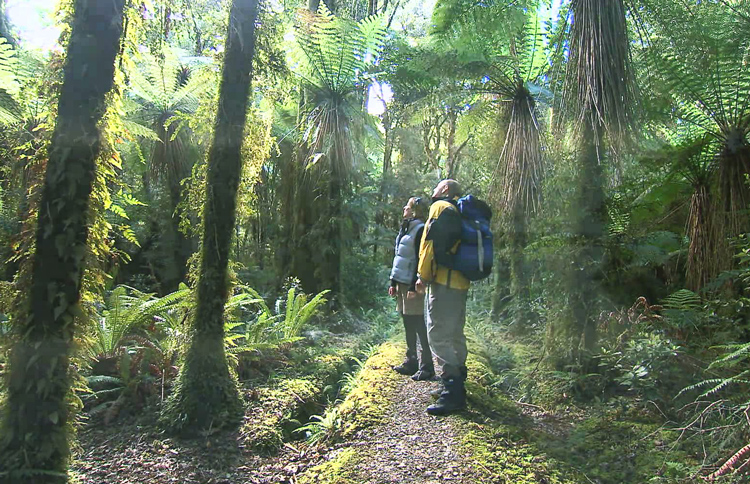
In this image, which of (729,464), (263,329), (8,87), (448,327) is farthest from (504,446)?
(8,87)

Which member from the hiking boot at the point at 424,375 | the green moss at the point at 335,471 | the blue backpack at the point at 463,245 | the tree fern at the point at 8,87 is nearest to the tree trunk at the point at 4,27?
the tree fern at the point at 8,87

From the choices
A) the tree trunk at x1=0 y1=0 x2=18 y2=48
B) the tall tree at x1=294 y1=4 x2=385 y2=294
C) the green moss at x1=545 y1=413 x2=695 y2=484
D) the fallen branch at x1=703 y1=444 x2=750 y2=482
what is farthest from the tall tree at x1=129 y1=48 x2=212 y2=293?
the fallen branch at x1=703 y1=444 x2=750 y2=482

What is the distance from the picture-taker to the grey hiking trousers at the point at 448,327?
12.4 ft

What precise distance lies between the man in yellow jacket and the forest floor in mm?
225

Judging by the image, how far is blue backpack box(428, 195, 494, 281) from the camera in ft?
12.2

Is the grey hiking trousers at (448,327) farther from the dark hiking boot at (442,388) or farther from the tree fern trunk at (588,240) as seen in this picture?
the tree fern trunk at (588,240)

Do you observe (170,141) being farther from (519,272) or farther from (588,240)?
(588,240)

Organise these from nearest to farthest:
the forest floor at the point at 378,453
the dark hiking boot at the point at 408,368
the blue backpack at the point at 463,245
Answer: the forest floor at the point at 378,453 → the blue backpack at the point at 463,245 → the dark hiking boot at the point at 408,368

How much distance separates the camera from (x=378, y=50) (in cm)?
802

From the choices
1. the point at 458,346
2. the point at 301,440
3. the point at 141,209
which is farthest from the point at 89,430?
the point at 141,209

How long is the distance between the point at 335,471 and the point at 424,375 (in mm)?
1980

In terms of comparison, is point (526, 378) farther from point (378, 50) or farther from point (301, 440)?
point (378, 50)

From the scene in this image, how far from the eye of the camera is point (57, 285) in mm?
2189

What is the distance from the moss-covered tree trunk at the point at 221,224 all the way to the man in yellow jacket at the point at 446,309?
159cm
